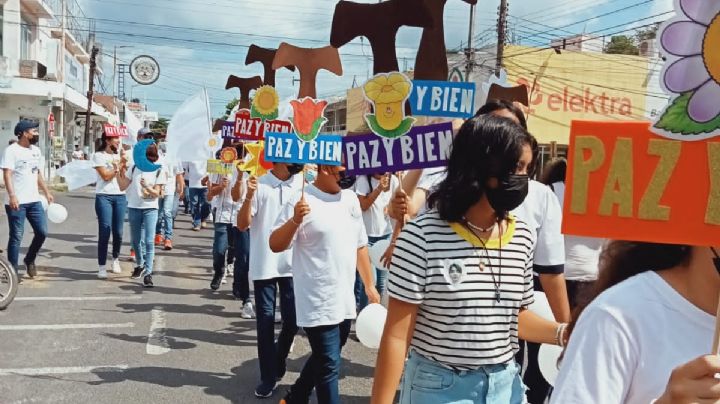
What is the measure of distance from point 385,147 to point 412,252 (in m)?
1.20

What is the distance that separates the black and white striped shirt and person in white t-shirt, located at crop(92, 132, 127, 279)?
23.7 ft

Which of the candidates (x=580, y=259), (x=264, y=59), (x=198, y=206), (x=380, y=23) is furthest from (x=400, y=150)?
(x=198, y=206)

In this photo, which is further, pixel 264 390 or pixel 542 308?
pixel 264 390

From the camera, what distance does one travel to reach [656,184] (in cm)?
133

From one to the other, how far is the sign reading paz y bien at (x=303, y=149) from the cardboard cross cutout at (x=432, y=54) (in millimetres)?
672

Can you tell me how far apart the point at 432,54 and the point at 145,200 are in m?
5.91

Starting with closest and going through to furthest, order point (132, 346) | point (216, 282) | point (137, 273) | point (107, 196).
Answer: point (132, 346), point (216, 282), point (107, 196), point (137, 273)

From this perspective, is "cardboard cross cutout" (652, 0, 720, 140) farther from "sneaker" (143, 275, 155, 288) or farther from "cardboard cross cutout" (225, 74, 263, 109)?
"sneaker" (143, 275, 155, 288)

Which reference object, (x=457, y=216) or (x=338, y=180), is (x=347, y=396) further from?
(x=457, y=216)

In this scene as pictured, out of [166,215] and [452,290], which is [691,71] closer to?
[452,290]

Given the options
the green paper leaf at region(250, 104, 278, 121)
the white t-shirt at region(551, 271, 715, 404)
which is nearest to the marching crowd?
the white t-shirt at region(551, 271, 715, 404)

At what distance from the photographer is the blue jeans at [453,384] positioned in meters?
2.27

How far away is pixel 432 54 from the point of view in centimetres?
357

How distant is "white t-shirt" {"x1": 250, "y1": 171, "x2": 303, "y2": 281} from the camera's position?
482 centimetres
